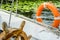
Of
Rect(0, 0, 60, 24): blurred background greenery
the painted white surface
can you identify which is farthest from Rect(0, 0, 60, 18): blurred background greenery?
the painted white surface

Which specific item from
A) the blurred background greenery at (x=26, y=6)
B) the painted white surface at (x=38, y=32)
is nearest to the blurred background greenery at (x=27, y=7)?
the blurred background greenery at (x=26, y=6)

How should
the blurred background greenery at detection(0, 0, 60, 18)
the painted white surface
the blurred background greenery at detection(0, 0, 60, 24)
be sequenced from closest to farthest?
the painted white surface, the blurred background greenery at detection(0, 0, 60, 24), the blurred background greenery at detection(0, 0, 60, 18)

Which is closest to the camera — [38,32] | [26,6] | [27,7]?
[38,32]

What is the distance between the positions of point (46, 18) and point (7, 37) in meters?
3.74

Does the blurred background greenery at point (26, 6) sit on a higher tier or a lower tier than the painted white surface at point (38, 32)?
lower

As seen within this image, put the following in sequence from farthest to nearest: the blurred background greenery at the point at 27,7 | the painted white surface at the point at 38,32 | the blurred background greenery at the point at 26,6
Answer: the blurred background greenery at the point at 26,6 → the blurred background greenery at the point at 27,7 → the painted white surface at the point at 38,32

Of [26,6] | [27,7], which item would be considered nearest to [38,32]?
[27,7]

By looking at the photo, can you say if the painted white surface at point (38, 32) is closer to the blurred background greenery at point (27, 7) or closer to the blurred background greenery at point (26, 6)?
the blurred background greenery at point (27, 7)

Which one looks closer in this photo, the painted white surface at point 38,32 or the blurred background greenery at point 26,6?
the painted white surface at point 38,32

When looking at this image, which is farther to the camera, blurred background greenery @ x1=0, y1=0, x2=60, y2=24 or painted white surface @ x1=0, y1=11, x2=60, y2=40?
blurred background greenery @ x1=0, y1=0, x2=60, y2=24

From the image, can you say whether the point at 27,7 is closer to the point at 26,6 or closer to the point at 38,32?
the point at 26,6

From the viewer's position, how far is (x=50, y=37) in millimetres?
2760

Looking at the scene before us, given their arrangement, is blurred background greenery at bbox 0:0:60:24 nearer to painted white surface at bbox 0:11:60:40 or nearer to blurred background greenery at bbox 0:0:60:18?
blurred background greenery at bbox 0:0:60:18

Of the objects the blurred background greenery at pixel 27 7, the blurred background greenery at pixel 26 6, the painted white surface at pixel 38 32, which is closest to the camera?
the painted white surface at pixel 38 32
